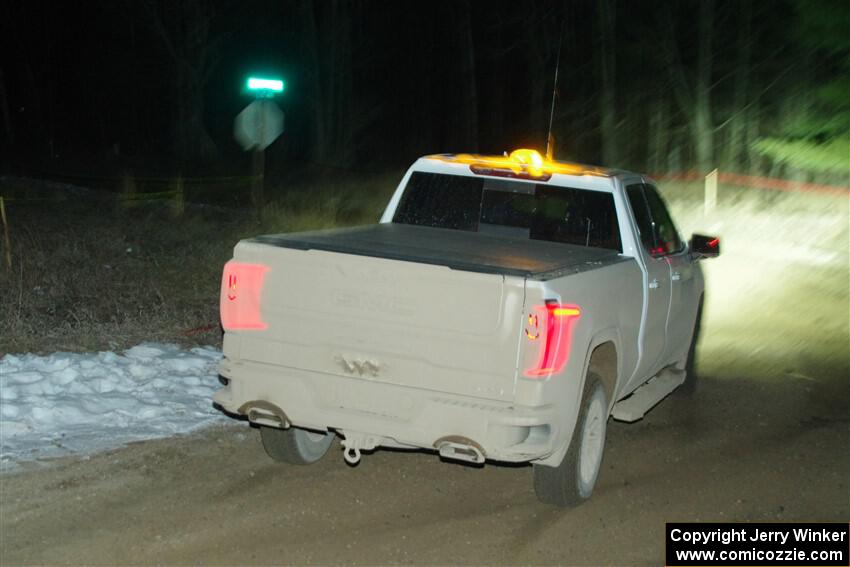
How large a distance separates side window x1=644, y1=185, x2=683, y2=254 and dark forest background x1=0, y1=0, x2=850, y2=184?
32.6 ft

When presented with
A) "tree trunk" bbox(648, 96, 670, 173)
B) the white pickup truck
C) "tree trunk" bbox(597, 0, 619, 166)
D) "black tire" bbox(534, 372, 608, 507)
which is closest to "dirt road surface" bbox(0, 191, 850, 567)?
"black tire" bbox(534, 372, 608, 507)

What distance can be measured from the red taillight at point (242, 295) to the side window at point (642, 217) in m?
2.88

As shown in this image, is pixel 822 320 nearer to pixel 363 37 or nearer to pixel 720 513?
pixel 720 513

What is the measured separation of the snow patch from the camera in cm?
700

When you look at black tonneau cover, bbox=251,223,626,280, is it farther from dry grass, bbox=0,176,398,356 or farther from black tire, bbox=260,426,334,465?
dry grass, bbox=0,176,398,356

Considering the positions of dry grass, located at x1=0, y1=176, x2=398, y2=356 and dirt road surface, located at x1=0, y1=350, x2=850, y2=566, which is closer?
dirt road surface, located at x1=0, y1=350, x2=850, y2=566

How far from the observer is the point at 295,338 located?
5.80m

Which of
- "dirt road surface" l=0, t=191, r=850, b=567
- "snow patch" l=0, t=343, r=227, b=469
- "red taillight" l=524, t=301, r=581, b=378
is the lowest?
"dirt road surface" l=0, t=191, r=850, b=567

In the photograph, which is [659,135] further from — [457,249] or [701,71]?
Answer: [457,249]

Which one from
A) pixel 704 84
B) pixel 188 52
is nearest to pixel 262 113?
pixel 704 84

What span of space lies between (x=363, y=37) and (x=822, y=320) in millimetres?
41604

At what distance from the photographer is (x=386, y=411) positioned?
568cm

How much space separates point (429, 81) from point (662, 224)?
193ft

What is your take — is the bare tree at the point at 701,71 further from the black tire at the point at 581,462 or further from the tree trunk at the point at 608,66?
the black tire at the point at 581,462
